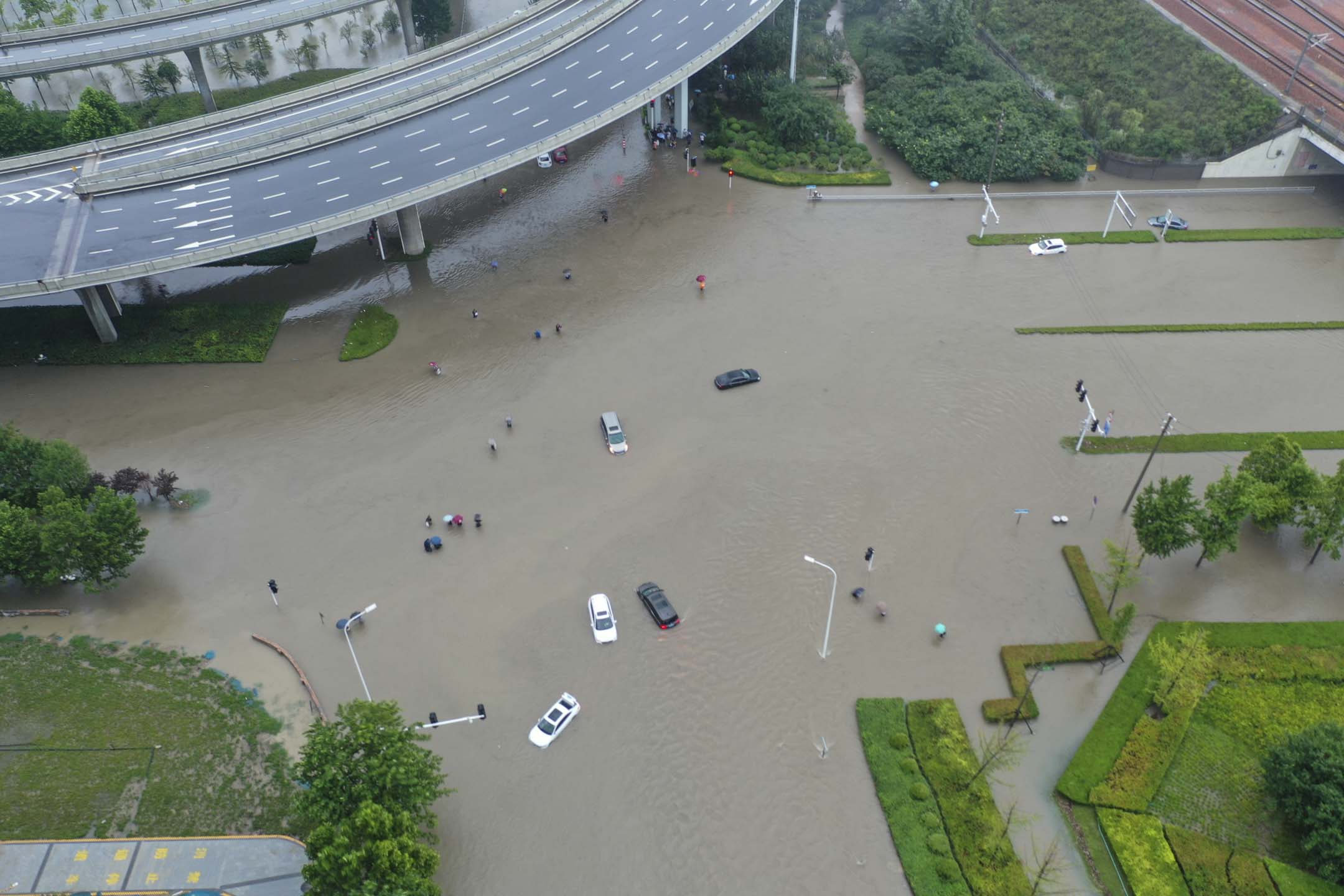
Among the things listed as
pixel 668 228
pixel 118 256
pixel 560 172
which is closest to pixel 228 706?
pixel 118 256

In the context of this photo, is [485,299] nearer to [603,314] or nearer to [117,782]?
[603,314]

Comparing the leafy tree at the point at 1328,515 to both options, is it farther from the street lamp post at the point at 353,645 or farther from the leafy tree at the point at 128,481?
the leafy tree at the point at 128,481

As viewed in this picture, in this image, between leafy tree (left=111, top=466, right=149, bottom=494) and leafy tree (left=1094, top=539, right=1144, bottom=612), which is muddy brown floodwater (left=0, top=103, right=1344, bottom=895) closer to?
leafy tree (left=1094, top=539, right=1144, bottom=612)

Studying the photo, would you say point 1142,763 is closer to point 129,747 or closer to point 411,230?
point 129,747

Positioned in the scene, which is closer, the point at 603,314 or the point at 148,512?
the point at 148,512

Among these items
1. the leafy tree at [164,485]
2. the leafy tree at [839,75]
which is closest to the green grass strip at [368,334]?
the leafy tree at [164,485]

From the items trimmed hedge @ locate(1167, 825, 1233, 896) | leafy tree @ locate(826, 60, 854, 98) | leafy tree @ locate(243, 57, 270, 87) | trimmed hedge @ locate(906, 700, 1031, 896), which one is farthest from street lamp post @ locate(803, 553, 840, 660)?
leafy tree @ locate(243, 57, 270, 87)
